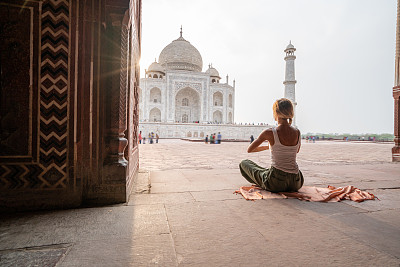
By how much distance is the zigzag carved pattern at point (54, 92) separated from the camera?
143cm

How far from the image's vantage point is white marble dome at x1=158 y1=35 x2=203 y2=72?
90.4 ft

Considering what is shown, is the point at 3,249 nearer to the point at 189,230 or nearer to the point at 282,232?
the point at 189,230

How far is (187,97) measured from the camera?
28.4 m

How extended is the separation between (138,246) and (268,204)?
967 mm

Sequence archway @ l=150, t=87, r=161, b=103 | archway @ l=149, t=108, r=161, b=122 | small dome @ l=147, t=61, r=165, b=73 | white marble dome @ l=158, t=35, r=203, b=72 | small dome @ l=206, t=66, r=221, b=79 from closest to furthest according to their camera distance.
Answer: archway @ l=149, t=108, r=161, b=122
archway @ l=150, t=87, r=161, b=103
small dome @ l=147, t=61, r=165, b=73
white marble dome @ l=158, t=35, r=203, b=72
small dome @ l=206, t=66, r=221, b=79

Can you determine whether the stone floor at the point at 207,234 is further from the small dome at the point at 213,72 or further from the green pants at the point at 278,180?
the small dome at the point at 213,72

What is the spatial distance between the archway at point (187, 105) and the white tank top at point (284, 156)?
2639cm

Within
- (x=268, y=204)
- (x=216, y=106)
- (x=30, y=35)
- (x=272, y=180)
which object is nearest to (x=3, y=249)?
(x=30, y=35)

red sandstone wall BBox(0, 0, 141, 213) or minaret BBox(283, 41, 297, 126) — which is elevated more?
minaret BBox(283, 41, 297, 126)

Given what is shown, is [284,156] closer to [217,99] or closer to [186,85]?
[186,85]

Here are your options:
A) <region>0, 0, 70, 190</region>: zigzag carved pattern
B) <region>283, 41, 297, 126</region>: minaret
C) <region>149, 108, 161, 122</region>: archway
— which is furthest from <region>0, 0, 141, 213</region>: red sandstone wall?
<region>149, 108, 161, 122</region>: archway

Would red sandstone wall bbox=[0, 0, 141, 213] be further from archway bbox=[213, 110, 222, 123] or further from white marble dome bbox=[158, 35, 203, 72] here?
white marble dome bbox=[158, 35, 203, 72]

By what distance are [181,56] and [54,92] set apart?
27.8m

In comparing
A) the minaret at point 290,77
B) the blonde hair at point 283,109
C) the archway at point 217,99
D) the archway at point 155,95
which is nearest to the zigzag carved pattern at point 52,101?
the blonde hair at point 283,109
